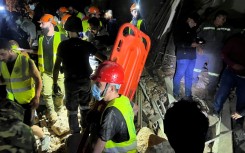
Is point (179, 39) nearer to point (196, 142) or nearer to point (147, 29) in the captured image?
point (147, 29)

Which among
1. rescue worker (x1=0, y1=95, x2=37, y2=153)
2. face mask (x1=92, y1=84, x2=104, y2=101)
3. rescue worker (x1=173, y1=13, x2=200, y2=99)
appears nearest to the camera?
rescue worker (x1=0, y1=95, x2=37, y2=153)

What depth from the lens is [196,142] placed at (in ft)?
4.50

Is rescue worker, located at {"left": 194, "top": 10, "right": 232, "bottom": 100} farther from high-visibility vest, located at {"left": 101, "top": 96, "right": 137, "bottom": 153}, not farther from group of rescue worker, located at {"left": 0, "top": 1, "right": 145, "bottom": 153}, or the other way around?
high-visibility vest, located at {"left": 101, "top": 96, "right": 137, "bottom": 153}

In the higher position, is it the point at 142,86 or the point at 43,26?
the point at 43,26

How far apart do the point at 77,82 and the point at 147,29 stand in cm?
343

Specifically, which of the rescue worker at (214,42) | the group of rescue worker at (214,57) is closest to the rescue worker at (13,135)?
the group of rescue worker at (214,57)

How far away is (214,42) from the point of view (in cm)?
542

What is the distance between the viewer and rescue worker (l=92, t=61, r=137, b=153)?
2.35m

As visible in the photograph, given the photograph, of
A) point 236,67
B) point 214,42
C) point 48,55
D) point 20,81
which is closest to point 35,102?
point 20,81

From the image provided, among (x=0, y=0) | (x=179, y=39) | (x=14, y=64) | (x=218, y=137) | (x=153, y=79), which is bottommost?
(x=218, y=137)

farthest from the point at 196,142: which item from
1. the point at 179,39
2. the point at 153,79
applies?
the point at 153,79

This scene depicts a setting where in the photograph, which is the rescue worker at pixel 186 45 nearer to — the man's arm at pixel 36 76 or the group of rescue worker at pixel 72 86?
the group of rescue worker at pixel 72 86

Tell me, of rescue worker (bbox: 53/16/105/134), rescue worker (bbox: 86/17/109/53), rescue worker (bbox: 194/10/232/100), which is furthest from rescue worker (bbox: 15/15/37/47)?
rescue worker (bbox: 194/10/232/100)

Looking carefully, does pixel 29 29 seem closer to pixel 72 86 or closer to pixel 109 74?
pixel 72 86
